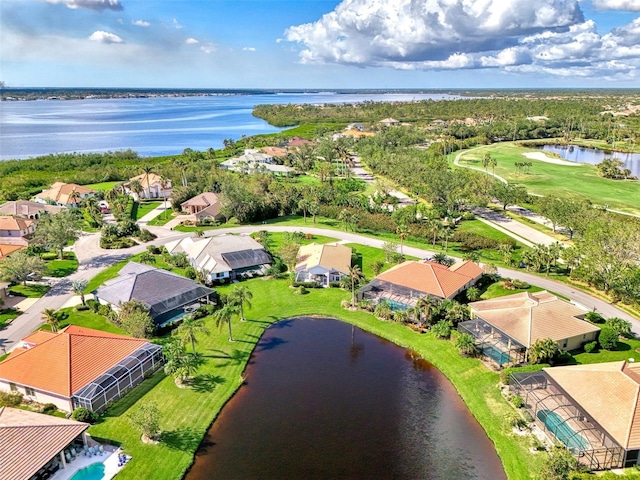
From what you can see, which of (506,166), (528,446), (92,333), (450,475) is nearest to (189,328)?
(92,333)

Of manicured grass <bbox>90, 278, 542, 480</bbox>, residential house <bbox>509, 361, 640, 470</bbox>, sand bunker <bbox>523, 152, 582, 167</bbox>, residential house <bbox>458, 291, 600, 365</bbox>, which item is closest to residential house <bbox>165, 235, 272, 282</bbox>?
manicured grass <bbox>90, 278, 542, 480</bbox>

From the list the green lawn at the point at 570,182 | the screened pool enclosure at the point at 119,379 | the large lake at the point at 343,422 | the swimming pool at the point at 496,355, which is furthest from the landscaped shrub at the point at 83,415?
the green lawn at the point at 570,182

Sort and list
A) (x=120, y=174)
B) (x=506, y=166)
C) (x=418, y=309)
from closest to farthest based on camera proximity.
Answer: (x=418, y=309) < (x=120, y=174) < (x=506, y=166)

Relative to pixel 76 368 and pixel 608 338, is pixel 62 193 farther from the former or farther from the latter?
pixel 608 338

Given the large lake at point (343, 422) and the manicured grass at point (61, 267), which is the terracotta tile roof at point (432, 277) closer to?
the large lake at point (343, 422)

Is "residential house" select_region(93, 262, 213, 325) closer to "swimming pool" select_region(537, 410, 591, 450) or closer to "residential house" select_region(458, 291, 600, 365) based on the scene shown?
"residential house" select_region(458, 291, 600, 365)

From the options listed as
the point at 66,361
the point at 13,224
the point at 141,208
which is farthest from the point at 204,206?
the point at 66,361

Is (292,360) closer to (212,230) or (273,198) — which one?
(212,230)
